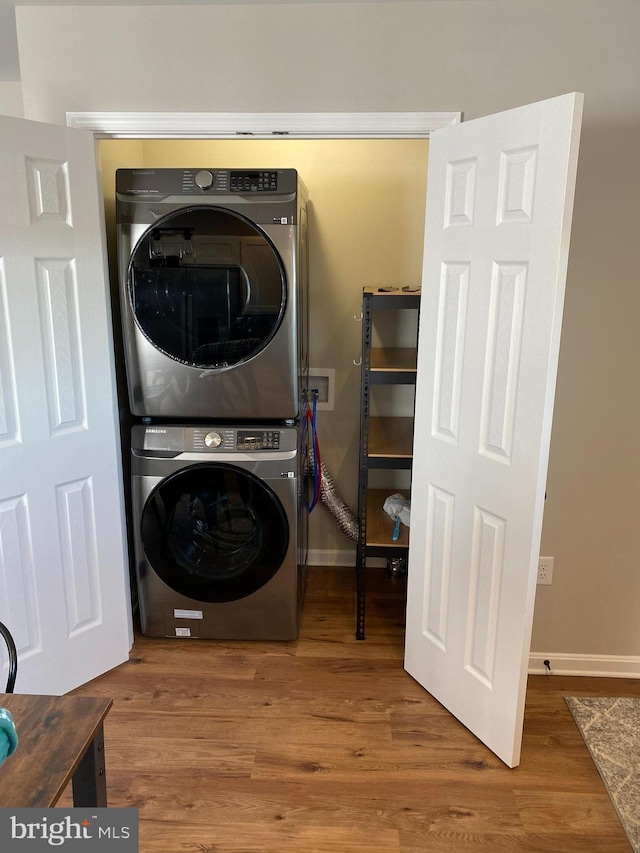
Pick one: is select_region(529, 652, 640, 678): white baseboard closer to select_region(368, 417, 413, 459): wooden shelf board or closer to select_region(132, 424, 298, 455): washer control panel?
select_region(368, 417, 413, 459): wooden shelf board

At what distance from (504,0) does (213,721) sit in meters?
2.50

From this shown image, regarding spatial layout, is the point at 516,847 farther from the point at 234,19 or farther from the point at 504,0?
the point at 234,19

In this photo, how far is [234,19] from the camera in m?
1.96

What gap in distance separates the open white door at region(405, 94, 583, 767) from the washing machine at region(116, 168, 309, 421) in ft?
1.69

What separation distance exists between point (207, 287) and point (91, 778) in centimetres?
158

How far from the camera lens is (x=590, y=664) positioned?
2346mm

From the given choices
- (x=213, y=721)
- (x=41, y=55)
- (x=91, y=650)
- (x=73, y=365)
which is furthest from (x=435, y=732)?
(x=41, y=55)

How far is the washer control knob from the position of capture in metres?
2.33

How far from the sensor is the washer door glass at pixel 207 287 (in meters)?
2.18

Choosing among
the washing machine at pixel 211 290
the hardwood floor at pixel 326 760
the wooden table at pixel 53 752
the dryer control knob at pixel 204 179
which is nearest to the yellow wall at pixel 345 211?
the washing machine at pixel 211 290

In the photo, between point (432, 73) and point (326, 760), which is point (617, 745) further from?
point (432, 73)

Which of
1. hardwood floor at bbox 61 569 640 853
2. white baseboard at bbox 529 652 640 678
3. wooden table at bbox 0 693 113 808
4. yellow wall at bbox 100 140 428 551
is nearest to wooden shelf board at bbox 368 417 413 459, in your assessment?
yellow wall at bbox 100 140 428 551

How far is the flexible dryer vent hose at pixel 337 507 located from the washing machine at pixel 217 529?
0.50m
